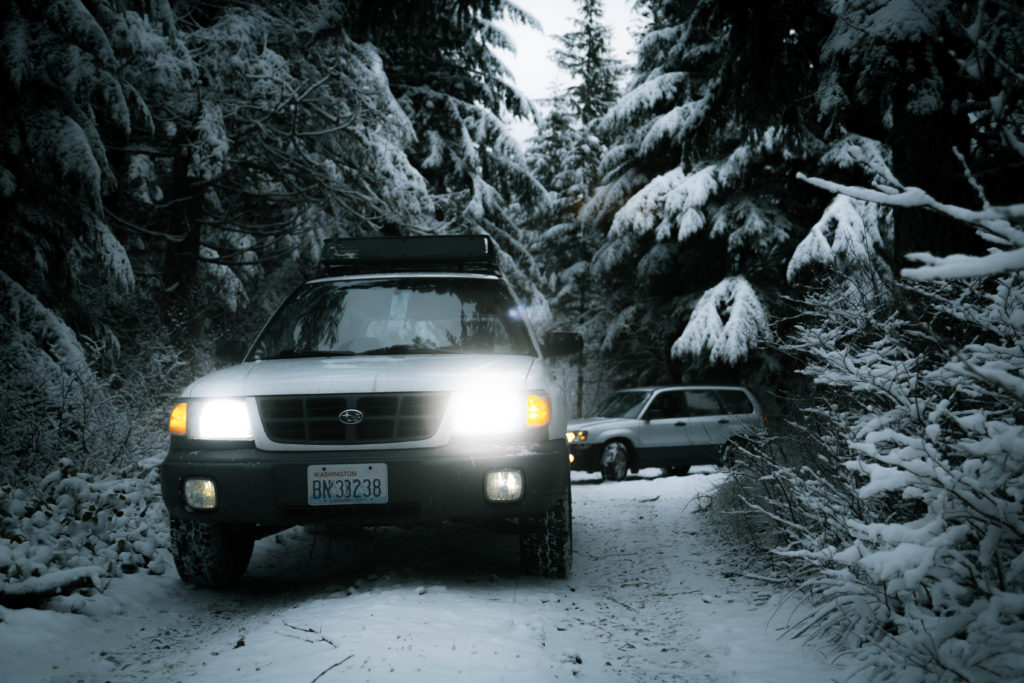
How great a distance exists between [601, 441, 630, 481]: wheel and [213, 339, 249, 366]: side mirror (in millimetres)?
8210

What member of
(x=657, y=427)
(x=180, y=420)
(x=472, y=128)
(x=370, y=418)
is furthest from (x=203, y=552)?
(x=472, y=128)

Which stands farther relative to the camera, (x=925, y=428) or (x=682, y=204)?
(x=682, y=204)

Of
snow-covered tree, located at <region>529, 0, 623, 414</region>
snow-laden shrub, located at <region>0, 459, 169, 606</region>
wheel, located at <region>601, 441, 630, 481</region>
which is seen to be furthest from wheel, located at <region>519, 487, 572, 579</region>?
snow-covered tree, located at <region>529, 0, 623, 414</region>

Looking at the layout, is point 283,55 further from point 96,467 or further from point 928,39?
point 928,39

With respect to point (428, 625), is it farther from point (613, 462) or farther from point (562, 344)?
point (613, 462)

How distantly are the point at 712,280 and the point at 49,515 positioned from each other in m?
16.1

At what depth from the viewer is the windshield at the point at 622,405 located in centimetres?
1337

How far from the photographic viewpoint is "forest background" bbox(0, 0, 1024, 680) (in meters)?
2.54

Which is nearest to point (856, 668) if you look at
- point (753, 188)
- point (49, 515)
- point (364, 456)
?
point (364, 456)

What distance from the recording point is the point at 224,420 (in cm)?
419

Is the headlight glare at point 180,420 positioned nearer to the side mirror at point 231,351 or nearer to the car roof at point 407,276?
the side mirror at point 231,351

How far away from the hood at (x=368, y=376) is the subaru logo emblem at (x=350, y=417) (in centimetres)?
11

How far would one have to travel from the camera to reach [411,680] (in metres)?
2.89

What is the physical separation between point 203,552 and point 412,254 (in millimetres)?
2535
